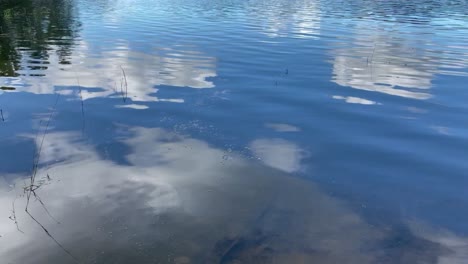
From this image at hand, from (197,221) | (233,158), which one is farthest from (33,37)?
(197,221)

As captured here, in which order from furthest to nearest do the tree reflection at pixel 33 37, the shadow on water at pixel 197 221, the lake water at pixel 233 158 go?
→ 1. the tree reflection at pixel 33 37
2. the lake water at pixel 233 158
3. the shadow on water at pixel 197 221

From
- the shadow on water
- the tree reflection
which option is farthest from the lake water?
the tree reflection

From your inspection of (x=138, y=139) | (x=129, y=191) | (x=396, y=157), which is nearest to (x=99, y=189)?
(x=129, y=191)

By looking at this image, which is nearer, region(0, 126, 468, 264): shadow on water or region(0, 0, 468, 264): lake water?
region(0, 126, 468, 264): shadow on water

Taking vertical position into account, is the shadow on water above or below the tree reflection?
below

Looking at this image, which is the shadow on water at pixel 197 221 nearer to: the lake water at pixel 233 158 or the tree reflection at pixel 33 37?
the lake water at pixel 233 158

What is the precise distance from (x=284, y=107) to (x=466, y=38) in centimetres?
2468

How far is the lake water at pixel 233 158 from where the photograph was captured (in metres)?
7.38

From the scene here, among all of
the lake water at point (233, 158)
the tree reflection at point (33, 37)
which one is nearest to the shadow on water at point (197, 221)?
the lake water at point (233, 158)

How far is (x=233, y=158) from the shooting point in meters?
10.8

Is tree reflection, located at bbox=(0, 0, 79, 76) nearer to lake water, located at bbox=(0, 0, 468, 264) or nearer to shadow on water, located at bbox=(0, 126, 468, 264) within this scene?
lake water, located at bbox=(0, 0, 468, 264)

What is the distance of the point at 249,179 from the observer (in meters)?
9.70

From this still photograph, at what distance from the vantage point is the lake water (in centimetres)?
738

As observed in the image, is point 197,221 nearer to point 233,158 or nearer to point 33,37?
point 233,158
